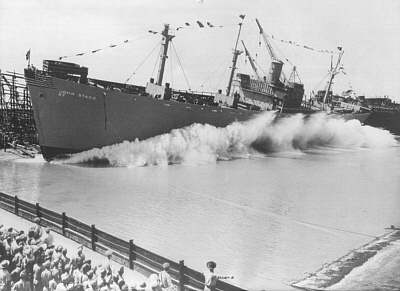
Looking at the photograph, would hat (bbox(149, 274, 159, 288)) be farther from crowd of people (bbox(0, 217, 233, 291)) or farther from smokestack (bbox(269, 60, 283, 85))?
smokestack (bbox(269, 60, 283, 85))

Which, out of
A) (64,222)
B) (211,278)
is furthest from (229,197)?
(211,278)

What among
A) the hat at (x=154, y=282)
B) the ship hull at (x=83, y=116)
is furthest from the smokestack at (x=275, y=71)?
the hat at (x=154, y=282)

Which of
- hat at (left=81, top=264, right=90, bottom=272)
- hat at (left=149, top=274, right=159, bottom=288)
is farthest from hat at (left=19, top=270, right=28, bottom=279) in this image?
hat at (left=149, top=274, right=159, bottom=288)

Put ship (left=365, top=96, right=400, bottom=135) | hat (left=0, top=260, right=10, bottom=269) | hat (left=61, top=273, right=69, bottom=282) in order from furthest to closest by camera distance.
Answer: ship (left=365, top=96, right=400, bottom=135) < hat (left=0, top=260, right=10, bottom=269) < hat (left=61, top=273, right=69, bottom=282)

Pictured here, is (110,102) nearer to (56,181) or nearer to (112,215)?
(56,181)

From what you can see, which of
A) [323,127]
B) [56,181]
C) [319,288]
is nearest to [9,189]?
[56,181]

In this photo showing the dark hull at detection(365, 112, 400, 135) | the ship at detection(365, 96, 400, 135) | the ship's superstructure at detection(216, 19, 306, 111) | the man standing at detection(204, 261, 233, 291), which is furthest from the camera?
the dark hull at detection(365, 112, 400, 135)
